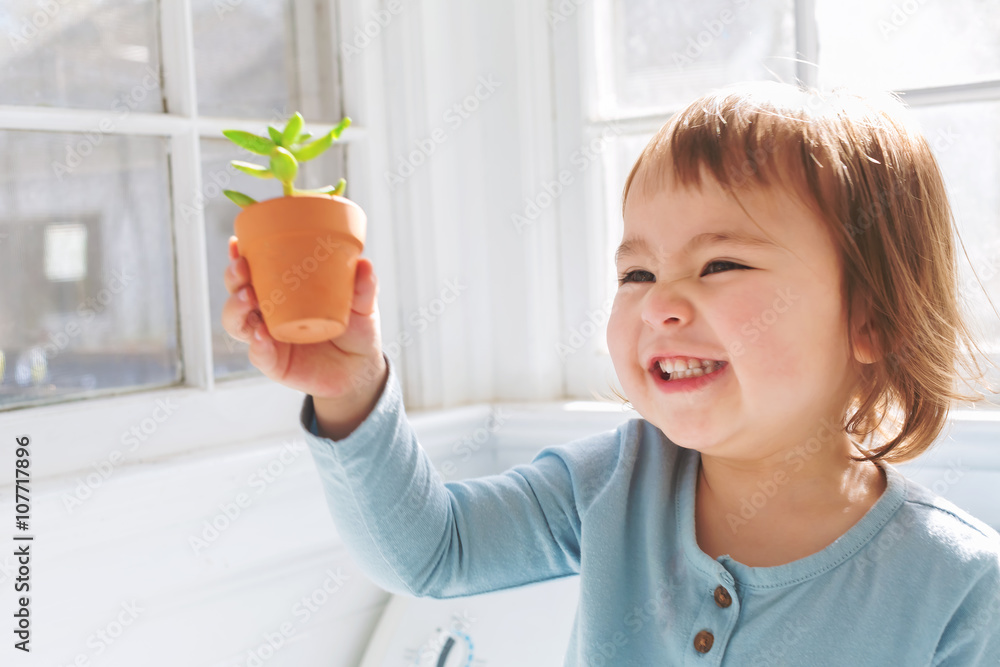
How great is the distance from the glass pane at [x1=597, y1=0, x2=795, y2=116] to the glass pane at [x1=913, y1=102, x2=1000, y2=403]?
231mm

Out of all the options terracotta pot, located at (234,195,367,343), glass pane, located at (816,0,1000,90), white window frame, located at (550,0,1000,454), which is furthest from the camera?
white window frame, located at (550,0,1000,454)

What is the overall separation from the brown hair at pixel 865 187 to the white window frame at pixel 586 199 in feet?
2.02

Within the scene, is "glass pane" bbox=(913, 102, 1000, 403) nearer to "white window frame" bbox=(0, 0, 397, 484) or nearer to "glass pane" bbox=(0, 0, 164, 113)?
"white window frame" bbox=(0, 0, 397, 484)

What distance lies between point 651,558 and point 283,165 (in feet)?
1.69

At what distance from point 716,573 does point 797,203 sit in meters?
0.35

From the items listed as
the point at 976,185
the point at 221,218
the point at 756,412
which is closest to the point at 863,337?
the point at 756,412

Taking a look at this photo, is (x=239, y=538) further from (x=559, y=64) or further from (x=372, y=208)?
(x=559, y=64)

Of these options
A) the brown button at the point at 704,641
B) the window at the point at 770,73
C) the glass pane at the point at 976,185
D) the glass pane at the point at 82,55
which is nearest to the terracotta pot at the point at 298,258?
the brown button at the point at 704,641

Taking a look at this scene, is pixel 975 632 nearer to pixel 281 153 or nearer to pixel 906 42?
pixel 281 153

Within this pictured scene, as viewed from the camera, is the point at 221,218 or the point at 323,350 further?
the point at 221,218

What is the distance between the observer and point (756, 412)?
0.79m

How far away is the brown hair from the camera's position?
2.57ft

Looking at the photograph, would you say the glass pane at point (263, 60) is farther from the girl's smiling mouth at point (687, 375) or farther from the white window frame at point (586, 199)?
the girl's smiling mouth at point (687, 375)

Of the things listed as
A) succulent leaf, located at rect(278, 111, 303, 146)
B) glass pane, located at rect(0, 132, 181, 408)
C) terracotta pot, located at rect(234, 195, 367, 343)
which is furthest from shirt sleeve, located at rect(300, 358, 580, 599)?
glass pane, located at rect(0, 132, 181, 408)
